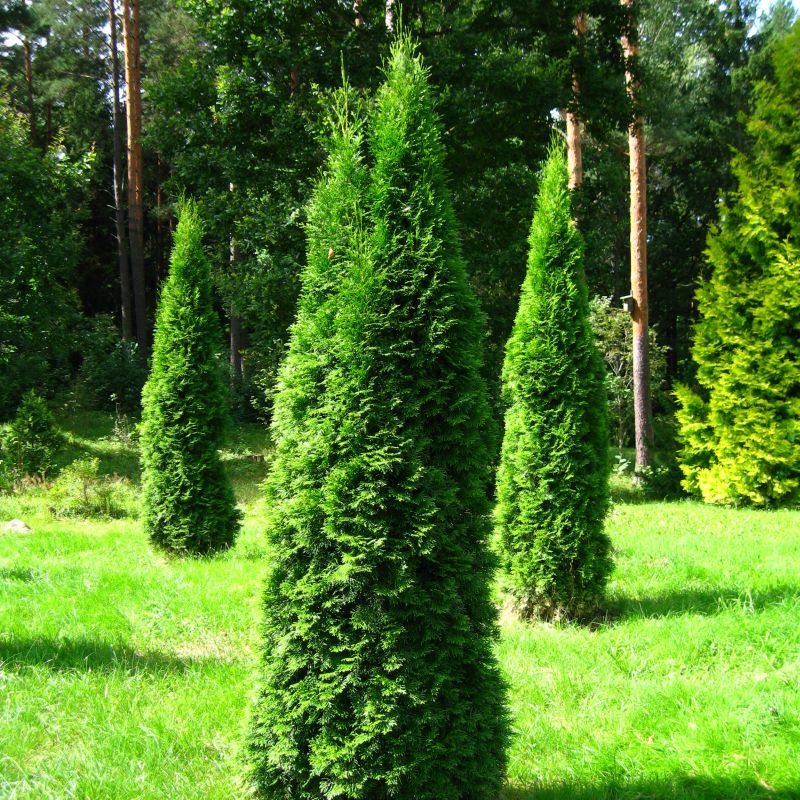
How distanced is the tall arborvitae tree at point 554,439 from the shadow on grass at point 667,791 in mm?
2359

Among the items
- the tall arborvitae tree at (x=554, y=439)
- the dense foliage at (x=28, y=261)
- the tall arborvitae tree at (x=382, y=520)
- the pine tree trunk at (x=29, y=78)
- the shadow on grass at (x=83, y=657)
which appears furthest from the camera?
the pine tree trunk at (x=29, y=78)

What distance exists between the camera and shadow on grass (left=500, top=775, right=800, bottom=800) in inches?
119

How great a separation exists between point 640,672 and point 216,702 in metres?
2.53

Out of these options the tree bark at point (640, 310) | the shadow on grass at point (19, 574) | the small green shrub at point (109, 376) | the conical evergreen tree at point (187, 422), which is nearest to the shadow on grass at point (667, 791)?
the shadow on grass at point (19, 574)

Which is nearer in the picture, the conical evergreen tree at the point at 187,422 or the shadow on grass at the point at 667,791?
the shadow on grass at the point at 667,791

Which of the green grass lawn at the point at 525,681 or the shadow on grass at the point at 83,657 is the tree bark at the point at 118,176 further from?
the shadow on grass at the point at 83,657

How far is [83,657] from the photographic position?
4.46m

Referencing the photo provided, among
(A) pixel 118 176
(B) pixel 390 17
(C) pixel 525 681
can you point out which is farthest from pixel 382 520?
(A) pixel 118 176

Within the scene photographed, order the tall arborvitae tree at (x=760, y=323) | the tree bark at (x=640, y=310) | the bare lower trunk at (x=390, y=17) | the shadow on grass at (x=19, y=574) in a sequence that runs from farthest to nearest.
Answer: the tree bark at (x=640, y=310) < the tall arborvitae tree at (x=760, y=323) < the bare lower trunk at (x=390, y=17) < the shadow on grass at (x=19, y=574)

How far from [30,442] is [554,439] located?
11.1 m

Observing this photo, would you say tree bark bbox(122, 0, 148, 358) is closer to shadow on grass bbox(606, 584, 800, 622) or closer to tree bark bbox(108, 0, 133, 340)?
tree bark bbox(108, 0, 133, 340)

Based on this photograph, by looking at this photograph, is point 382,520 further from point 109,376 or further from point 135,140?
point 109,376

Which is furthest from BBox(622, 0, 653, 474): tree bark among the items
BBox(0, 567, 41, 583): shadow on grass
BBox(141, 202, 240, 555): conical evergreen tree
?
BBox(0, 567, 41, 583): shadow on grass

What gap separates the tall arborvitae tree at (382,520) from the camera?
2.63 meters
